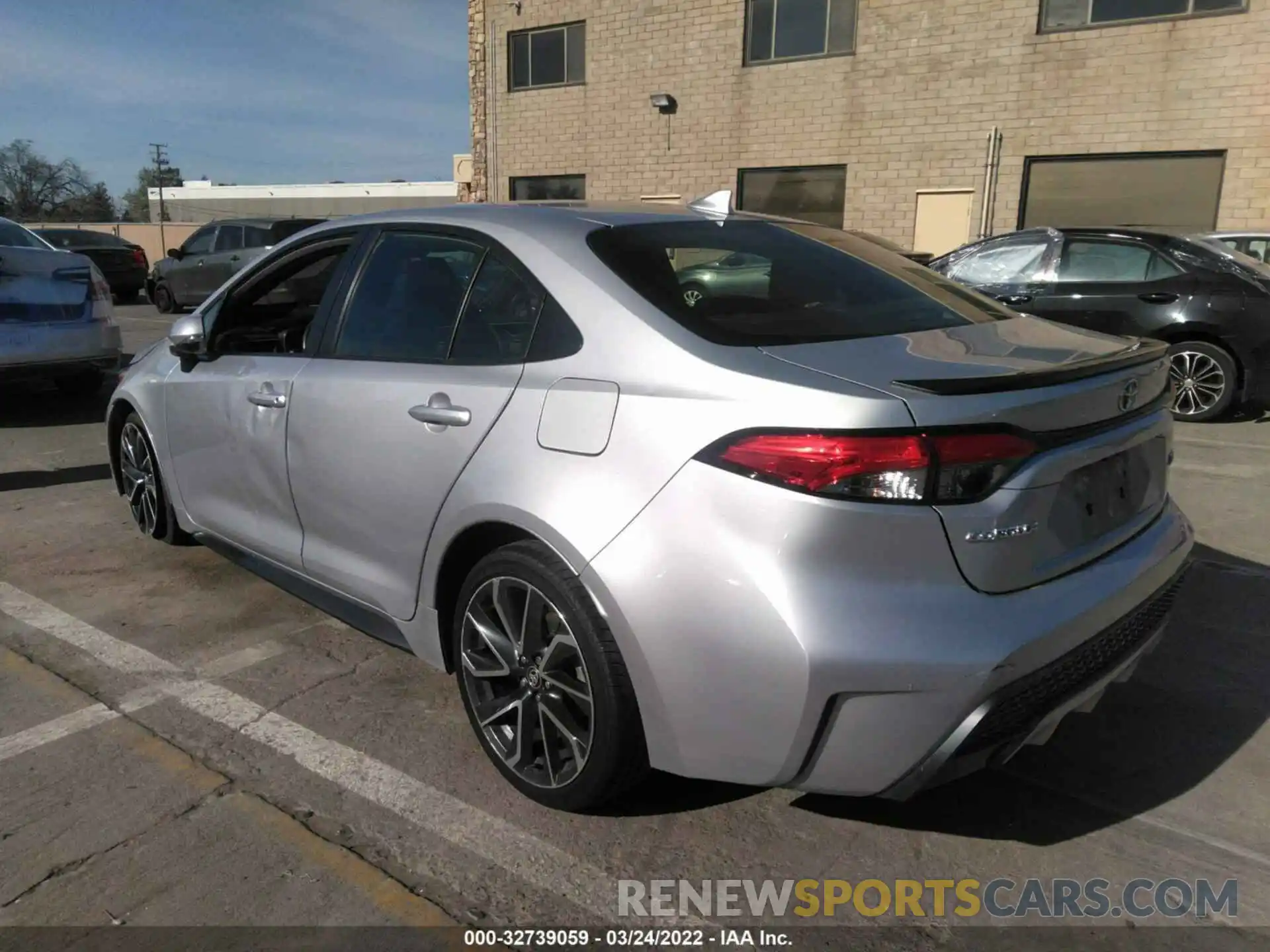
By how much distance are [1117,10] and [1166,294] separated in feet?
31.9

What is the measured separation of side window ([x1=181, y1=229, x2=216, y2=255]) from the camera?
1675 centimetres

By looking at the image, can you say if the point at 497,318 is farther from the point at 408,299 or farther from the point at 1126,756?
the point at 1126,756

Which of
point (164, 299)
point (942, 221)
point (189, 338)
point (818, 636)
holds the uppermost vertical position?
point (942, 221)

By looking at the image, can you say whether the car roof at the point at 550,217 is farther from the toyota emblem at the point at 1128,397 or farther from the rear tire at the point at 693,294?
the toyota emblem at the point at 1128,397

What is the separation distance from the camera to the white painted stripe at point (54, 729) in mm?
3057

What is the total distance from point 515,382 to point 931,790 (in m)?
1.64

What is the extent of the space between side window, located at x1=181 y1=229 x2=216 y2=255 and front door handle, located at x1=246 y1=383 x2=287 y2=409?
1462 cm

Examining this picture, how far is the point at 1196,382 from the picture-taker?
27.2ft

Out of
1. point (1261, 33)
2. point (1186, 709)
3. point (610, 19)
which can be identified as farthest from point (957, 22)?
point (1186, 709)

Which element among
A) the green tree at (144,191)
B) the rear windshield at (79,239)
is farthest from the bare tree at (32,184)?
the rear windshield at (79,239)

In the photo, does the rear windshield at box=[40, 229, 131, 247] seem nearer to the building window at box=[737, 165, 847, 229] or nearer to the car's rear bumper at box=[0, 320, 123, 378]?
the building window at box=[737, 165, 847, 229]

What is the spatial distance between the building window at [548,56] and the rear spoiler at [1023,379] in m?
20.4


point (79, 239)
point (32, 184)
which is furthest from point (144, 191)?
point (79, 239)

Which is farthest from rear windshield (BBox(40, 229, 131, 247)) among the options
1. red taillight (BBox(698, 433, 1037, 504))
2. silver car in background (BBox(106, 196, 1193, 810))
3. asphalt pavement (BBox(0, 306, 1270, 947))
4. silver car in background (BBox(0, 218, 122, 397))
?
red taillight (BBox(698, 433, 1037, 504))
